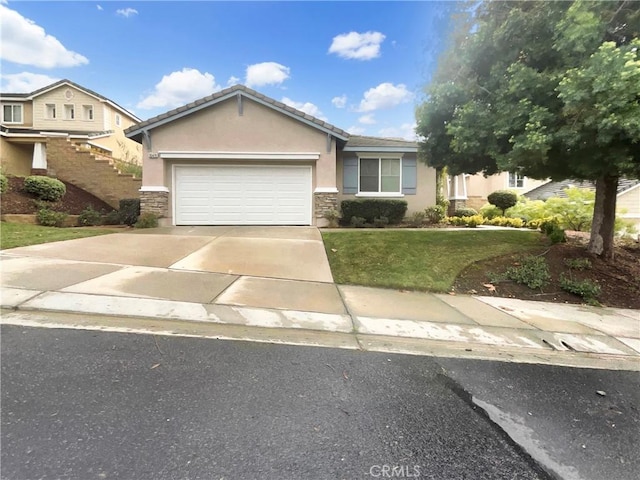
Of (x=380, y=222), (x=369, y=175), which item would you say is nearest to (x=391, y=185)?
(x=369, y=175)

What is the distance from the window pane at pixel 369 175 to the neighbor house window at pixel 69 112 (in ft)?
80.2

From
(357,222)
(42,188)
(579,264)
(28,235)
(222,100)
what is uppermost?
(222,100)

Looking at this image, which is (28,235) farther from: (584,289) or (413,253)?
(584,289)

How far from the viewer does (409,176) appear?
1552 centimetres

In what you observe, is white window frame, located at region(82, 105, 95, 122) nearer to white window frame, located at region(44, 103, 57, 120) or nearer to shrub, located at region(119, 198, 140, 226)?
white window frame, located at region(44, 103, 57, 120)

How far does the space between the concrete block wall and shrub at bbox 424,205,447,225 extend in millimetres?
13236

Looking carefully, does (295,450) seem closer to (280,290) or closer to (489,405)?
(489,405)

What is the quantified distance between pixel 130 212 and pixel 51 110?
69.9 feet

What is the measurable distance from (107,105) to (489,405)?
106ft

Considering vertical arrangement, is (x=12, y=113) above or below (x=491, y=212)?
above

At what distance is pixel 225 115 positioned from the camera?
518 inches

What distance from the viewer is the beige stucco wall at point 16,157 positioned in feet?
63.4

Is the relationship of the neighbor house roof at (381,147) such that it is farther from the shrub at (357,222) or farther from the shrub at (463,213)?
the shrub at (463,213)

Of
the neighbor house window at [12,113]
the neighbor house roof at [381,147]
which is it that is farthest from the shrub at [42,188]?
the neighbor house window at [12,113]
